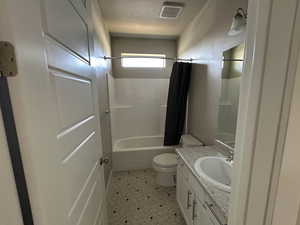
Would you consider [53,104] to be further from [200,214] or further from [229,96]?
[229,96]

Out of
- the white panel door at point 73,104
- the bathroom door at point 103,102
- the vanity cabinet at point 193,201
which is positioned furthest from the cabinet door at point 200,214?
the bathroom door at point 103,102

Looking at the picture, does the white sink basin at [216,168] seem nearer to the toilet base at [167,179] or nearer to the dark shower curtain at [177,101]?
Answer: the toilet base at [167,179]

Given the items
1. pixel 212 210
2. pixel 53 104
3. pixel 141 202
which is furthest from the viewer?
pixel 141 202

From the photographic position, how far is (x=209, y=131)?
6.42 ft

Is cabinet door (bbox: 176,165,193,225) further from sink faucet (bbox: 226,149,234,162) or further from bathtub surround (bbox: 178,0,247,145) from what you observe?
bathtub surround (bbox: 178,0,247,145)

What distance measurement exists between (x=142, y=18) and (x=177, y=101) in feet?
4.75

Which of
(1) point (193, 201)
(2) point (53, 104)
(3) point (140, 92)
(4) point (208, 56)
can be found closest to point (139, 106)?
(3) point (140, 92)

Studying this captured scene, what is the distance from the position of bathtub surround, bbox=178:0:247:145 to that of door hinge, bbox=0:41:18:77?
1.65 meters

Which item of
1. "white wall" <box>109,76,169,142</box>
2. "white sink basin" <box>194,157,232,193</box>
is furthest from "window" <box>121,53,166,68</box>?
"white sink basin" <box>194,157,232,193</box>

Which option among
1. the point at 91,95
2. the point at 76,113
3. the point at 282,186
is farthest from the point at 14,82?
the point at 282,186

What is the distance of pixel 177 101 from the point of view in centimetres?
258

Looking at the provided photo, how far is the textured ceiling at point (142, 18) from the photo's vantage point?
189 centimetres

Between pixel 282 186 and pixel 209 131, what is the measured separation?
1.54m

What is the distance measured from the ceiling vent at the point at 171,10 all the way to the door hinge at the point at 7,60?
78.7 inches
